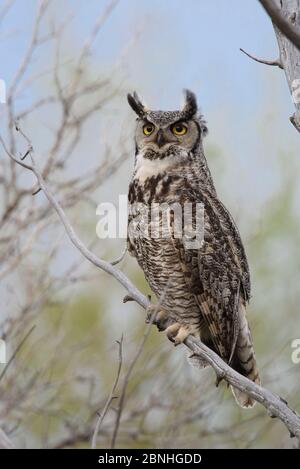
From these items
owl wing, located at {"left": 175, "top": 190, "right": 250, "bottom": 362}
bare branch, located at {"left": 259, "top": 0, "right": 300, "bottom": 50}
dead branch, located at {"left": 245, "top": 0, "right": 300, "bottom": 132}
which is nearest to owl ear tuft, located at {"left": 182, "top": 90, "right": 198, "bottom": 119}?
owl wing, located at {"left": 175, "top": 190, "right": 250, "bottom": 362}

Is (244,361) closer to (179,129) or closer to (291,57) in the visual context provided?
(179,129)

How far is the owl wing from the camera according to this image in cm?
283

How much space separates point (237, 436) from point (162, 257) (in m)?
1.79

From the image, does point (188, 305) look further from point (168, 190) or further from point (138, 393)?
point (138, 393)

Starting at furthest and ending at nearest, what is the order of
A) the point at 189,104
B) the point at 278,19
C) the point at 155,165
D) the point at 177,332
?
the point at 189,104
the point at 155,165
the point at 177,332
the point at 278,19

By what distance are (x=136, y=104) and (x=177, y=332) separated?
39.4 inches

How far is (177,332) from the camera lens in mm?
2922

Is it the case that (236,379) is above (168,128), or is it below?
below

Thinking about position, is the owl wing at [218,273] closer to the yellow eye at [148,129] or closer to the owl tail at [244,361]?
the owl tail at [244,361]

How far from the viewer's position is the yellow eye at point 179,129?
3094 mm

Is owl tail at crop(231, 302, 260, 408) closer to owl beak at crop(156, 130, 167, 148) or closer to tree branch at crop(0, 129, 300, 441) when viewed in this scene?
tree branch at crop(0, 129, 300, 441)

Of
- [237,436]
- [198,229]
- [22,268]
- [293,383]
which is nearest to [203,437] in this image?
[237,436]

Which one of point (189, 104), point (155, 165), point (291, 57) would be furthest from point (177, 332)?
point (291, 57)

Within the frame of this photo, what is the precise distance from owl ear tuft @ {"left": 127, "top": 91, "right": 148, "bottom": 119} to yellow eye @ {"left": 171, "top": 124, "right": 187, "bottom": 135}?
163 mm
